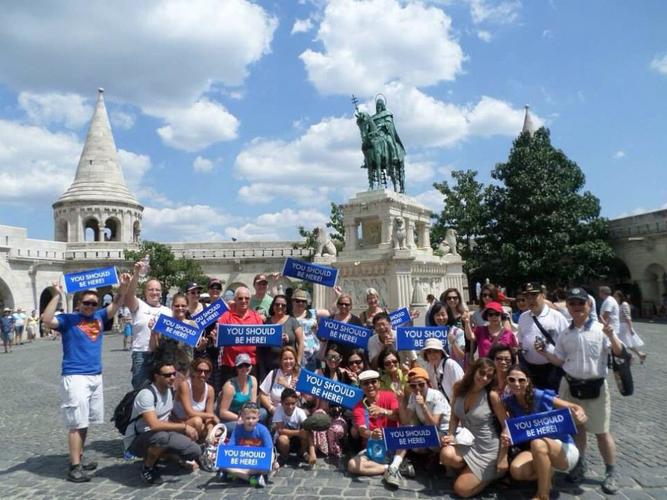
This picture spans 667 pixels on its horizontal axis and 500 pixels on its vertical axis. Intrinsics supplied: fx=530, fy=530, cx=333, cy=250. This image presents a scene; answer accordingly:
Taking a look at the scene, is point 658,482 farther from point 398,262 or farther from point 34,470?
point 398,262

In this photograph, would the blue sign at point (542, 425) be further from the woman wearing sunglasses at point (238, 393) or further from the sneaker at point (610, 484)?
the woman wearing sunglasses at point (238, 393)

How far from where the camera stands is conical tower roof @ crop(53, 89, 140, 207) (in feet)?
126

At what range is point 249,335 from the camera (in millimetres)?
6199

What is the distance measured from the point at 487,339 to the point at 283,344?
2363 millimetres

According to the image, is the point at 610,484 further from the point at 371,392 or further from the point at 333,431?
the point at 333,431

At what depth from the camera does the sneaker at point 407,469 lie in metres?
5.16

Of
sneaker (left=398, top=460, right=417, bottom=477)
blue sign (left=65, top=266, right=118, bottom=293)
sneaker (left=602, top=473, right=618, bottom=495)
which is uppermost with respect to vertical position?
blue sign (left=65, top=266, right=118, bottom=293)

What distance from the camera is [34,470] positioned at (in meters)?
5.68

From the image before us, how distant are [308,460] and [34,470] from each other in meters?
2.94

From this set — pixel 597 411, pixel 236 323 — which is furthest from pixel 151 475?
pixel 597 411

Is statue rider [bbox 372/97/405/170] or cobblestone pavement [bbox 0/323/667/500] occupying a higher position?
statue rider [bbox 372/97/405/170]

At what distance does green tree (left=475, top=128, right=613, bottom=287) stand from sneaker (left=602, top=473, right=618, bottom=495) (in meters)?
25.3

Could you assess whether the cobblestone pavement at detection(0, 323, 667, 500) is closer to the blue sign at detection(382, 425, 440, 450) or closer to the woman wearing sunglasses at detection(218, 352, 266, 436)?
the blue sign at detection(382, 425, 440, 450)

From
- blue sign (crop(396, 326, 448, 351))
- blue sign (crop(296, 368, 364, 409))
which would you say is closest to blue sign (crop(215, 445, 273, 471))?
blue sign (crop(296, 368, 364, 409))
